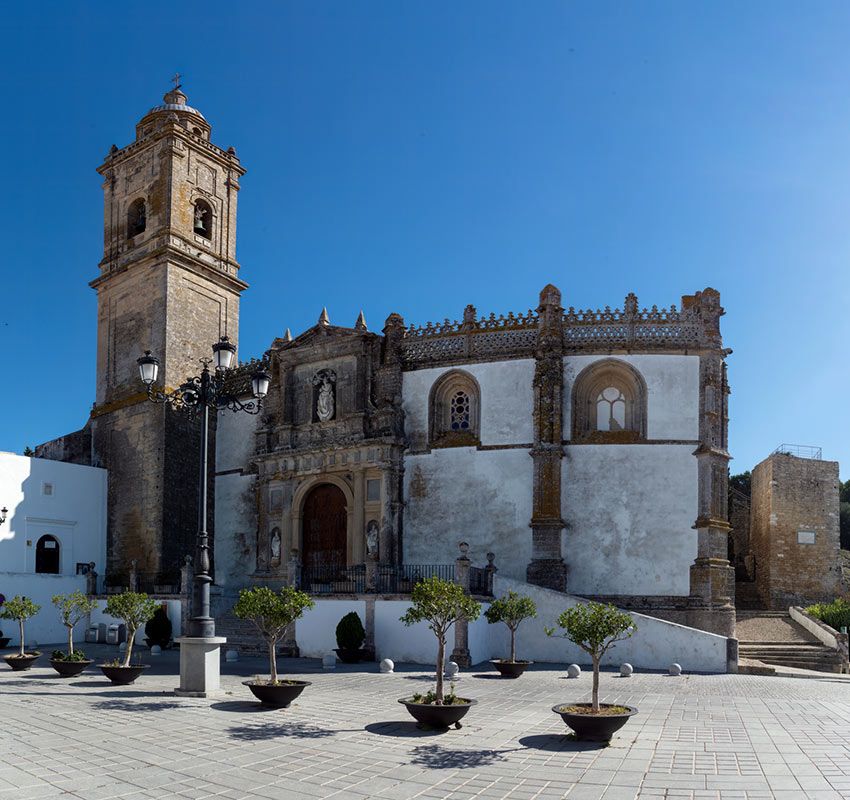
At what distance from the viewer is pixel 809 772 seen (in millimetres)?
9672

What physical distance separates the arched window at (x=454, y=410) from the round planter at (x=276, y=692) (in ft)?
48.9

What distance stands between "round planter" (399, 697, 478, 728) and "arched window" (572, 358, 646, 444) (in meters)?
15.8

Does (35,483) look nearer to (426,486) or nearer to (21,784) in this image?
(426,486)

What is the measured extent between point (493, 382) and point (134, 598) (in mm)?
13833

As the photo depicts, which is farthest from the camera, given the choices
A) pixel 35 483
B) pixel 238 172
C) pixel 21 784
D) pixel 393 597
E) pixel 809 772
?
pixel 238 172

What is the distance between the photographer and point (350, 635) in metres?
23.0

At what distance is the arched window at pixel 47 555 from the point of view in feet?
103

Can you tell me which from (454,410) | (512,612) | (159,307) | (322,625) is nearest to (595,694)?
(512,612)

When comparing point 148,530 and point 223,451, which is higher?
point 223,451

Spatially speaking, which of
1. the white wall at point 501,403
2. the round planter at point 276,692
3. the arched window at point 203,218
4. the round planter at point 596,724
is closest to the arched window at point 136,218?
the arched window at point 203,218

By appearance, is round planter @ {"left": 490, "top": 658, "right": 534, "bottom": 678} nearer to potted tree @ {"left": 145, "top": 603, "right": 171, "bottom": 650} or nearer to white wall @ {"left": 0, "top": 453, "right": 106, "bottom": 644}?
potted tree @ {"left": 145, "top": 603, "right": 171, "bottom": 650}

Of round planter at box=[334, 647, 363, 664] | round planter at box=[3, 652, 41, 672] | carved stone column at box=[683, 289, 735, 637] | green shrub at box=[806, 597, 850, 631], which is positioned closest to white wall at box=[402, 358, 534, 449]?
carved stone column at box=[683, 289, 735, 637]

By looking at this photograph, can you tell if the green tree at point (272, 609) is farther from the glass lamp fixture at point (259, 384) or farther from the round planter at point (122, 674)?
the round planter at point (122, 674)

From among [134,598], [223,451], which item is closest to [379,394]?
[223,451]
